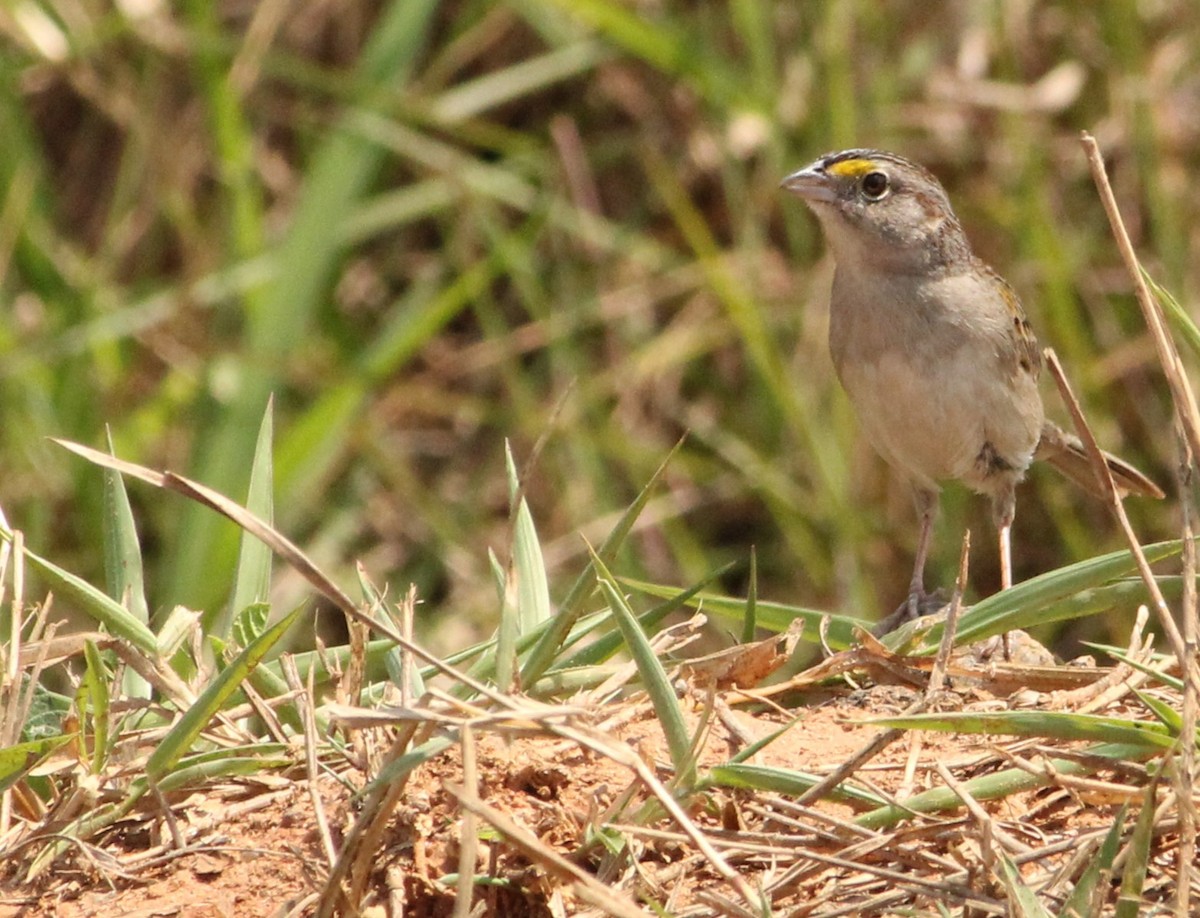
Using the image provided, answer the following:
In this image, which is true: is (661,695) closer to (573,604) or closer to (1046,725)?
(573,604)

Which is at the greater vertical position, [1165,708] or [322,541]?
[1165,708]

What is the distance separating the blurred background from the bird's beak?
1886 mm

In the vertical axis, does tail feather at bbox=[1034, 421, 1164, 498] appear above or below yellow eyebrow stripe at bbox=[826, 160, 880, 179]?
below

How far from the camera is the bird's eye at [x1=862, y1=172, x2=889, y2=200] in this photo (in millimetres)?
5387

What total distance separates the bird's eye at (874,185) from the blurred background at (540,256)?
6.20 ft

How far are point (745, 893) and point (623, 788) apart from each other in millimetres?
494

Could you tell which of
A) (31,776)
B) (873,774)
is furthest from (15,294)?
(873,774)

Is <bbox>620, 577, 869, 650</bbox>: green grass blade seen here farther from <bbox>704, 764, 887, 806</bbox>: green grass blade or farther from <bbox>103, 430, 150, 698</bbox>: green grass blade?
<bbox>103, 430, 150, 698</bbox>: green grass blade

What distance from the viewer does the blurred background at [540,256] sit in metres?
7.39

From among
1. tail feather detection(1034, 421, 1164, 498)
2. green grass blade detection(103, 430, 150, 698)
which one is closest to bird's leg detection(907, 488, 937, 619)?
tail feather detection(1034, 421, 1164, 498)

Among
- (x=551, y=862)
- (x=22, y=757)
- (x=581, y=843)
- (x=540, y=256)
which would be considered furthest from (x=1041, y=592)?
(x=540, y=256)

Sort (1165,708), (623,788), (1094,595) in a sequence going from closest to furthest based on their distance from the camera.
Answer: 1. (1165,708)
2. (623,788)
3. (1094,595)

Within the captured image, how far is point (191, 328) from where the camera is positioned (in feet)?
25.6

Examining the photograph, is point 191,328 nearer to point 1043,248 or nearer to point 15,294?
point 15,294
